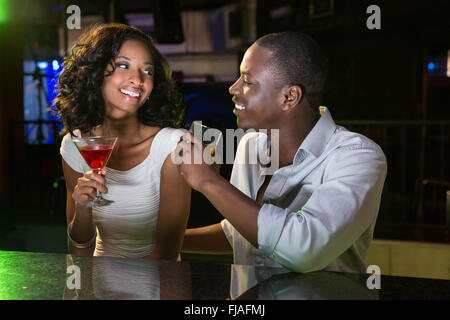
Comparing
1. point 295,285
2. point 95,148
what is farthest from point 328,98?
point 295,285

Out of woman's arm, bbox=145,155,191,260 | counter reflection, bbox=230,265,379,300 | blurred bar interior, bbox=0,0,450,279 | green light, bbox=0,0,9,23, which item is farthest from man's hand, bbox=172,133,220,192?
green light, bbox=0,0,9,23

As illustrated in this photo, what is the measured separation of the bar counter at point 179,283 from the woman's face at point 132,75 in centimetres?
93

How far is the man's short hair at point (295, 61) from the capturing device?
167 centimetres

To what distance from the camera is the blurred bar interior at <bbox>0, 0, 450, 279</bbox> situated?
5164mm

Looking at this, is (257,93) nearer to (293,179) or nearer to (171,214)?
(293,179)

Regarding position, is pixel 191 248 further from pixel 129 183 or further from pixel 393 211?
pixel 393 211

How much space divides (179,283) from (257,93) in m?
0.86

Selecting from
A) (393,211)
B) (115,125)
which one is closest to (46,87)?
(393,211)

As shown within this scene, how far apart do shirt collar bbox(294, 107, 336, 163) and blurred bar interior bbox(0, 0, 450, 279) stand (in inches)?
116

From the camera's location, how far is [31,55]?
775 cm

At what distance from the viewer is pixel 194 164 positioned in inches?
53.2

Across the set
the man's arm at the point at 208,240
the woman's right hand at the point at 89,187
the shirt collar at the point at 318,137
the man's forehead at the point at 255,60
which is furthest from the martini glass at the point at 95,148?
the shirt collar at the point at 318,137

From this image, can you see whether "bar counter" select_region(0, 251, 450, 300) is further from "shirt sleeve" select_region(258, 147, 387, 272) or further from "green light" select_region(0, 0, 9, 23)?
"green light" select_region(0, 0, 9, 23)

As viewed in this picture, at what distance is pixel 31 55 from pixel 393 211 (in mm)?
6058
